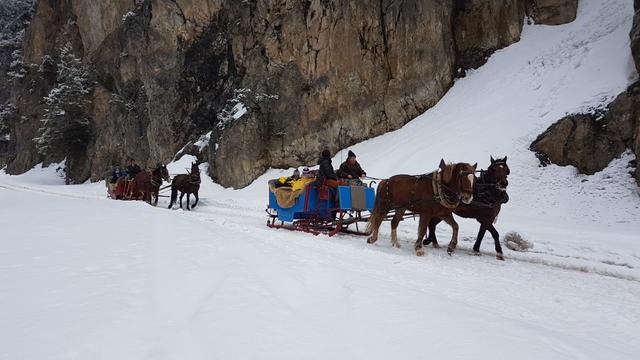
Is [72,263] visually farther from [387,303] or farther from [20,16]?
[20,16]

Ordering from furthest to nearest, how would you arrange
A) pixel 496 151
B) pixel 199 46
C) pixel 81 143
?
pixel 81 143
pixel 199 46
pixel 496 151

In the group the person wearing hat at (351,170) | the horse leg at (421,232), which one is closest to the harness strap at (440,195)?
the horse leg at (421,232)

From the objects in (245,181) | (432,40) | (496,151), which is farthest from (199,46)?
(496,151)

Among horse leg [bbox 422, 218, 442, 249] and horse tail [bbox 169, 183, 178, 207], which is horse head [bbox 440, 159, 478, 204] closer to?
horse leg [bbox 422, 218, 442, 249]

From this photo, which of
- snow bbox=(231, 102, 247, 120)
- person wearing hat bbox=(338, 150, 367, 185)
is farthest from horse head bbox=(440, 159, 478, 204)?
snow bbox=(231, 102, 247, 120)

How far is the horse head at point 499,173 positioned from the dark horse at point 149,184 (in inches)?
570

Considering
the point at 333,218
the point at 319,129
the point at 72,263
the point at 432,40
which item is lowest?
the point at 72,263

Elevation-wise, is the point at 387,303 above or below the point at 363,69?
below

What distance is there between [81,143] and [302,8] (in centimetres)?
2798

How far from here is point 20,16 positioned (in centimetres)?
5050

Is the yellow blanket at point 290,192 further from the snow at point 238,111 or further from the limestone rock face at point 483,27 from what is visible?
the limestone rock face at point 483,27

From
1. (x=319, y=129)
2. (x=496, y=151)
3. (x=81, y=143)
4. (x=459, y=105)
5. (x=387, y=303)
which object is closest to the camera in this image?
(x=387, y=303)

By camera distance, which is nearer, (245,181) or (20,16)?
(245,181)

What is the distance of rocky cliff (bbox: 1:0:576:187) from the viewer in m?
20.8
